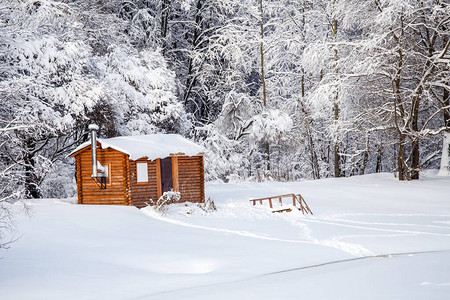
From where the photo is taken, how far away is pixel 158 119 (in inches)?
1082

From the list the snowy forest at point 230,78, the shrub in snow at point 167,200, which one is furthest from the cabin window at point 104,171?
the snowy forest at point 230,78

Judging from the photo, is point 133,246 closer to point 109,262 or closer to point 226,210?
point 109,262

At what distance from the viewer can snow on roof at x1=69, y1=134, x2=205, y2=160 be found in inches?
755

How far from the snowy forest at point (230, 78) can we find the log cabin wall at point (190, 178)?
4.87 m

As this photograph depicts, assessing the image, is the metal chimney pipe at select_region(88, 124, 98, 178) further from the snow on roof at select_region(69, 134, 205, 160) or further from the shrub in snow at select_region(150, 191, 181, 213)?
the shrub in snow at select_region(150, 191, 181, 213)

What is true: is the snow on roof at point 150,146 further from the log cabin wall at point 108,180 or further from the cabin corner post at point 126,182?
the cabin corner post at point 126,182

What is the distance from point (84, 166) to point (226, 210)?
18.5 ft

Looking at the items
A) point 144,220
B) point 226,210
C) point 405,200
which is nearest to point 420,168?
point 405,200

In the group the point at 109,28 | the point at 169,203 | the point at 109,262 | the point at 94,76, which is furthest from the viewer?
the point at 109,28

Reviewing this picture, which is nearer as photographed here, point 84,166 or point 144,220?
point 144,220

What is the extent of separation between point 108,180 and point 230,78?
1417cm

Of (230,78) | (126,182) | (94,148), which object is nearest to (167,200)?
(126,182)

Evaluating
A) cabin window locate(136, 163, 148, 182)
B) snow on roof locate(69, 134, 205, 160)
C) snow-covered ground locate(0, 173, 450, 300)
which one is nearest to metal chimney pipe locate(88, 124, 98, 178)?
snow on roof locate(69, 134, 205, 160)

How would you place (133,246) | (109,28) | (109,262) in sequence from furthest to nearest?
(109,28) → (133,246) → (109,262)
